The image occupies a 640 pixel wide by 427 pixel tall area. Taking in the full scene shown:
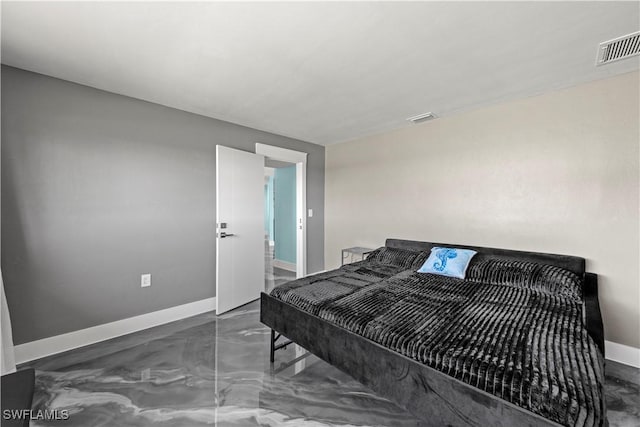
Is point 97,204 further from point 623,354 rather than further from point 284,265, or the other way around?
point 623,354

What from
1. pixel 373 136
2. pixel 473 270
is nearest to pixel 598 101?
pixel 473 270

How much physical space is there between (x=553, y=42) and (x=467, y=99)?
0.93 meters

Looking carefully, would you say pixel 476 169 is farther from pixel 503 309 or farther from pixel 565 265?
pixel 503 309

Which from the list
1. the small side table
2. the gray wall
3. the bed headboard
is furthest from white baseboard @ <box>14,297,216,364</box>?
the bed headboard

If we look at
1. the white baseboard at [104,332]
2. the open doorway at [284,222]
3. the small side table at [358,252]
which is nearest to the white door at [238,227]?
the white baseboard at [104,332]

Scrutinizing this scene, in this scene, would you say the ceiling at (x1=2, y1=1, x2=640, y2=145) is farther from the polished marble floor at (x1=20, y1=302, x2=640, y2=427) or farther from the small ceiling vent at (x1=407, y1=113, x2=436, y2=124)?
the polished marble floor at (x1=20, y1=302, x2=640, y2=427)

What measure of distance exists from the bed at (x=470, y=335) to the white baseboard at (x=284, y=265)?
279 centimetres

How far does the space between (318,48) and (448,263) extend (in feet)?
7.39

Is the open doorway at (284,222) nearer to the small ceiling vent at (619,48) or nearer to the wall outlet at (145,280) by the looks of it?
the wall outlet at (145,280)

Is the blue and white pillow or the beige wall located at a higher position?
the beige wall

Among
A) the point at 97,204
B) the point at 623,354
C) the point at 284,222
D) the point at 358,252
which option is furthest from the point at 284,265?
the point at 623,354

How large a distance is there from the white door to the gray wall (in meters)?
0.20

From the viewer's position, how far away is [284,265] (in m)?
5.52

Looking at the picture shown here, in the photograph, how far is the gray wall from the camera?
2.09 metres
